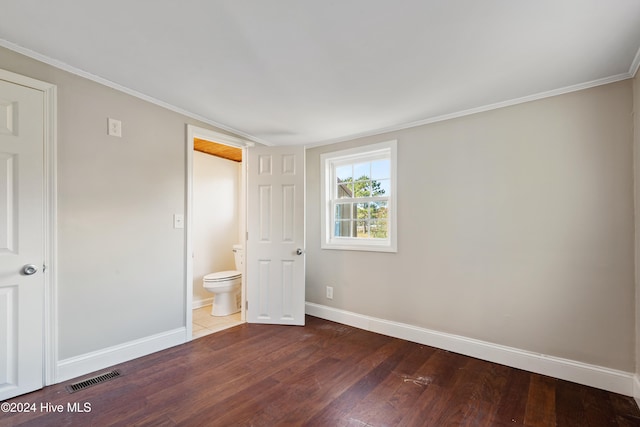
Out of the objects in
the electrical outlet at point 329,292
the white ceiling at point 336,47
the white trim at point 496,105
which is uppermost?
the white ceiling at point 336,47

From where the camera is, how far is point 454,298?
8.96 feet

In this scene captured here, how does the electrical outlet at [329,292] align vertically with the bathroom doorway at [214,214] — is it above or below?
below

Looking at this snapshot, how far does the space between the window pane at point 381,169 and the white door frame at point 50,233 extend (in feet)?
9.31

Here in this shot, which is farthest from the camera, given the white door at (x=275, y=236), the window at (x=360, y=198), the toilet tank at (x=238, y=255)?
the toilet tank at (x=238, y=255)

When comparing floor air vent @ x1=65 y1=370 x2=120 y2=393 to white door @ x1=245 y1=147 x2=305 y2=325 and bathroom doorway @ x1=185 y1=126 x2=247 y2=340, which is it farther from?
white door @ x1=245 y1=147 x2=305 y2=325

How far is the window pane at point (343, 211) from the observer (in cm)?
360

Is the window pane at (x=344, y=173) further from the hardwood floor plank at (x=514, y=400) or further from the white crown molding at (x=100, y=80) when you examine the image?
the hardwood floor plank at (x=514, y=400)

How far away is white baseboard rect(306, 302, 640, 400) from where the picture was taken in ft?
6.68

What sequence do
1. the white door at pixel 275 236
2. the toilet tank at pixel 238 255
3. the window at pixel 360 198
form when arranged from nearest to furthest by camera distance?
1. the window at pixel 360 198
2. the white door at pixel 275 236
3. the toilet tank at pixel 238 255

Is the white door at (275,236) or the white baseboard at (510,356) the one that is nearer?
the white baseboard at (510,356)

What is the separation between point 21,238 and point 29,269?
0.21 meters

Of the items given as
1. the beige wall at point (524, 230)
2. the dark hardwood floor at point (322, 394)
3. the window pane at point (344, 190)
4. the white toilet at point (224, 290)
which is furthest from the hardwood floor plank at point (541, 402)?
the white toilet at point (224, 290)

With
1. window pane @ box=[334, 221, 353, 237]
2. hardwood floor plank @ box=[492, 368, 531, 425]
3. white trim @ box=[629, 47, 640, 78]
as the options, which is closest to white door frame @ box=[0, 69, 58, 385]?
window pane @ box=[334, 221, 353, 237]

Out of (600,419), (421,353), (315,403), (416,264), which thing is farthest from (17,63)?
(600,419)
